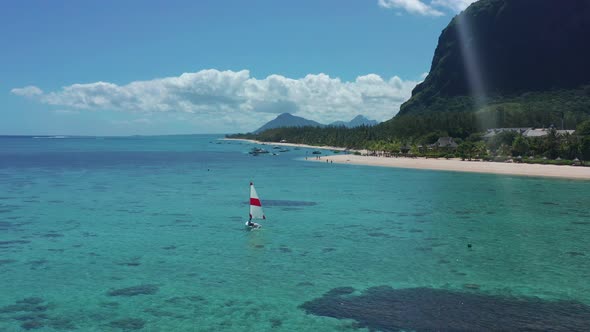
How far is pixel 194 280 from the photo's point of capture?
37500 millimetres

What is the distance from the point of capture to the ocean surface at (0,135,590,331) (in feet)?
99.6

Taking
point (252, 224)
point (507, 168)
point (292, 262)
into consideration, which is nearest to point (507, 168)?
point (507, 168)

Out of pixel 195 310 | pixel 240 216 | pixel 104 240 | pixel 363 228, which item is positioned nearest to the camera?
pixel 195 310

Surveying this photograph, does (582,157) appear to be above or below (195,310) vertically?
above

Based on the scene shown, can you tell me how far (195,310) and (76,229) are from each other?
109ft

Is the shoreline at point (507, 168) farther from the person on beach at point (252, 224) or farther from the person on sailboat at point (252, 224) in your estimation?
the person on beach at point (252, 224)

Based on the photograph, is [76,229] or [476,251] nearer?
[476,251]

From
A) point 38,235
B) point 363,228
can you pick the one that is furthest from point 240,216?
point 38,235

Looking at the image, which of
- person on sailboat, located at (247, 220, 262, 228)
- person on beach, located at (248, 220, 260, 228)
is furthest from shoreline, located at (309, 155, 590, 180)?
person on beach, located at (248, 220, 260, 228)

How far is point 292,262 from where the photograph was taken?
42.5m

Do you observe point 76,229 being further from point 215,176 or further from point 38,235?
point 215,176

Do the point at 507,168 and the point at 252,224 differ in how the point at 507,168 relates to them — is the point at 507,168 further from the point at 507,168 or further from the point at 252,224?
A: the point at 252,224

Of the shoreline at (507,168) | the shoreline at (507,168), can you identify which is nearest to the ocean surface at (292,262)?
the shoreline at (507,168)

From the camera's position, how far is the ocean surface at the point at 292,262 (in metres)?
30.4
